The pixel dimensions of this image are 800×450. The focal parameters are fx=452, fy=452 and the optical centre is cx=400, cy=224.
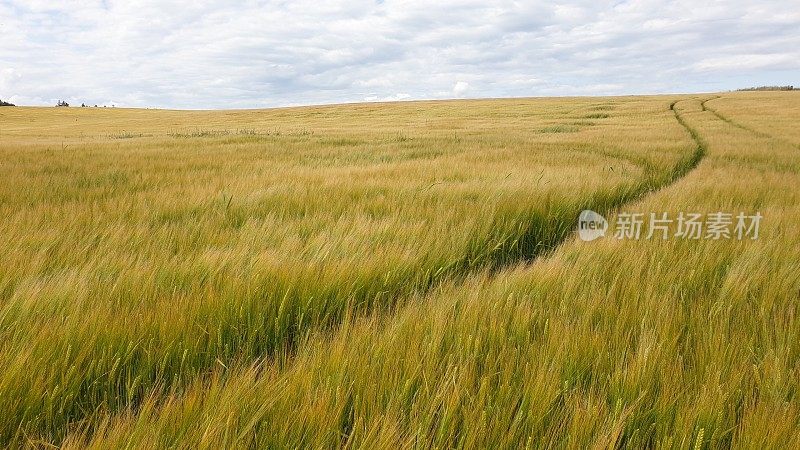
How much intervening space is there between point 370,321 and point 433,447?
0.56m

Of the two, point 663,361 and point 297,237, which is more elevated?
point 297,237

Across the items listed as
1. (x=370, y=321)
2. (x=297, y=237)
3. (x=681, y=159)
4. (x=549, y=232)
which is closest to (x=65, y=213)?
(x=297, y=237)

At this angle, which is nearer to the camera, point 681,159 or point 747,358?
point 747,358

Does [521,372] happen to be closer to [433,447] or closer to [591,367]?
[591,367]

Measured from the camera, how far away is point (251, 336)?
56.9 inches

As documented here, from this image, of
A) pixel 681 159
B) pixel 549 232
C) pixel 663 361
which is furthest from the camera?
pixel 681 159

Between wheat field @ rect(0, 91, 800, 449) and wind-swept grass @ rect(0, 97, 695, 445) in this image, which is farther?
wind-swept grass @ rect(0, 97, 695, 445)

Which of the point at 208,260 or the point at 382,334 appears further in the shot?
the point at 208,260

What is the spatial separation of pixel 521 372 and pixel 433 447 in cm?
37

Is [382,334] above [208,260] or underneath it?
underneath

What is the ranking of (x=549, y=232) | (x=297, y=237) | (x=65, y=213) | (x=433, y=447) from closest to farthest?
(x=433, y=447), (x=297, y=237), (x=65, y=213), (x=549, y=232)

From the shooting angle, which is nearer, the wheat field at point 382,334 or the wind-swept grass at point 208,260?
the wheat field at point 382,334

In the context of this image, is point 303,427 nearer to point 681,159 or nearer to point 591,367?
point 591,367

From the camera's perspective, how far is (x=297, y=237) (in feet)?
7.78
